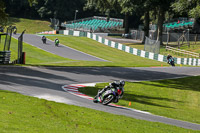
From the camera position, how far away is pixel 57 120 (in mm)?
10516

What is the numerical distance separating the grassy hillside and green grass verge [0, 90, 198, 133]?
268ft

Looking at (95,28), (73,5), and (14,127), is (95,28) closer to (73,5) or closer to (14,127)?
(73,5)

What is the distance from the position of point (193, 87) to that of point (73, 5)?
8396 centimetres

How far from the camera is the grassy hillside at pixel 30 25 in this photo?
93375 millimetres

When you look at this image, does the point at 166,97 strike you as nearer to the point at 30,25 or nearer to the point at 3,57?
the point at 3,57

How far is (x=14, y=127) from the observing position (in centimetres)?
899

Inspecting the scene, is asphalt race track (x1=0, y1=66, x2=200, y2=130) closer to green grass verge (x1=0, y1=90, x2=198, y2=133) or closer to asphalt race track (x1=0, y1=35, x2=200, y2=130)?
asphalt race track (x1=0, y1=35, x2=200, y2=130)

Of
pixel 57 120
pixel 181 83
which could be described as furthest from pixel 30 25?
pixel 57 120

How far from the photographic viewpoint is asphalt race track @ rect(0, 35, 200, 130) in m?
14.5

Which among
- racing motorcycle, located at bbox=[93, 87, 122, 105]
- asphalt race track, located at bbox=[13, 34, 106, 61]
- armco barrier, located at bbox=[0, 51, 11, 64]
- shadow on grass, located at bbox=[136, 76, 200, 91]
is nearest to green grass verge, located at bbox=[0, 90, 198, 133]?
racing motorcycle, located at bbox=[93, 87, 122, 105]

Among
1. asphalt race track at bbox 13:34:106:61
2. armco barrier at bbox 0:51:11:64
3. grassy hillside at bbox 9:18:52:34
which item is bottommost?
asphalt race track at bbox 13:34:106:61

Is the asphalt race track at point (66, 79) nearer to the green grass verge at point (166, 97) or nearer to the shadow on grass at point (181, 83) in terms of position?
the shadow on grass at point (181, 83)

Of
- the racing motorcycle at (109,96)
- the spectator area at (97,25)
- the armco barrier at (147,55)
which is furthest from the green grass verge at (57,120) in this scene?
the spectator area at (97,25)

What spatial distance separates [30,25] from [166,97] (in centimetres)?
7979
